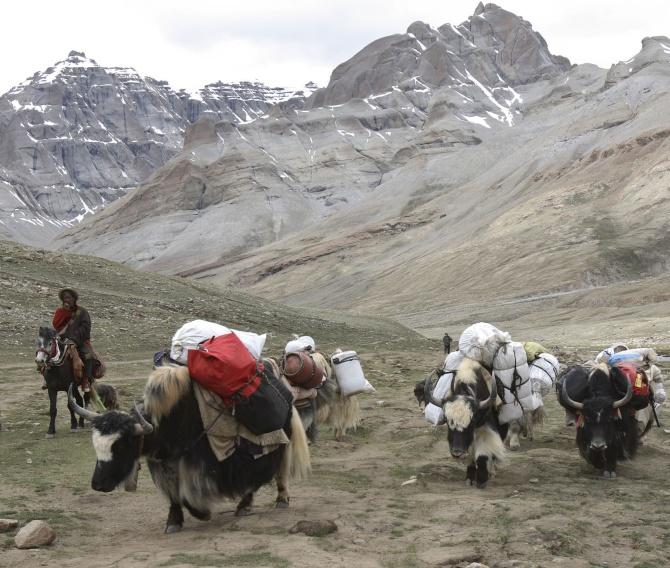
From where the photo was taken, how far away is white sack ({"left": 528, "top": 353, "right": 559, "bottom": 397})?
33.1 feet

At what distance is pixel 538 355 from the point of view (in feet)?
35.4

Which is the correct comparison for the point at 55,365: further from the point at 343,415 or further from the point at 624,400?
the point at 624,400

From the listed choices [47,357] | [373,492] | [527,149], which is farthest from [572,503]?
[527,149]

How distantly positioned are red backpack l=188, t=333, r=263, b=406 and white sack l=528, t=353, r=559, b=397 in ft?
15.9

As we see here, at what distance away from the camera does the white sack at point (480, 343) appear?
27.0 feet

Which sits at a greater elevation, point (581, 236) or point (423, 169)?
point (423, 169)

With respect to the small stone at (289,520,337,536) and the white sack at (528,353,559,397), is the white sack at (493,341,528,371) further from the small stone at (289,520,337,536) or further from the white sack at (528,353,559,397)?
the small stone at (289,520,337,536)

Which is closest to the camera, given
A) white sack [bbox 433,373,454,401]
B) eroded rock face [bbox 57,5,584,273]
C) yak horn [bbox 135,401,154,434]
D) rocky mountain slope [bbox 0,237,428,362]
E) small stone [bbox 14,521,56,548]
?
small stone [bbox 14,521,56,548]

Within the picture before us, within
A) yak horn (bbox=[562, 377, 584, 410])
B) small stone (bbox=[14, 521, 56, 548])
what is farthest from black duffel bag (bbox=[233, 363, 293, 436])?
yak horn (bbox=[562, 377, 584, 410])

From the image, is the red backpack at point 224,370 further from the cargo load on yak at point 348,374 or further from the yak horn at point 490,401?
the cargo load on yak at point 348,374

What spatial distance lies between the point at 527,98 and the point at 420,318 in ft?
444

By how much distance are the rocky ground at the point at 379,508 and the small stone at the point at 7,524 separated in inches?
2.0

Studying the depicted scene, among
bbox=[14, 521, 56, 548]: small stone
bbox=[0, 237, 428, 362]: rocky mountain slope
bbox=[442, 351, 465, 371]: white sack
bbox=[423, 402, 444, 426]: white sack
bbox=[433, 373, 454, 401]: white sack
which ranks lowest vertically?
bbox=[14, 521, 56, 548]: small stone

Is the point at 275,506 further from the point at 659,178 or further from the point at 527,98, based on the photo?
the point at 527,98
